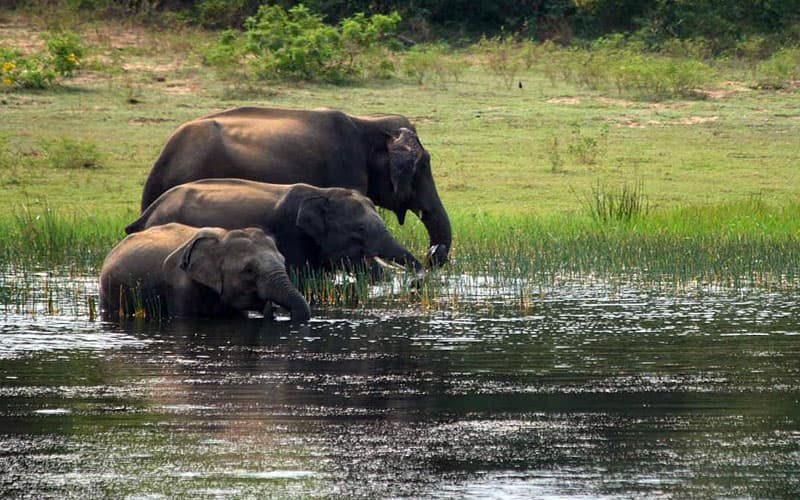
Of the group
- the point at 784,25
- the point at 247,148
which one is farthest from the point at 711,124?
the point at 247,148

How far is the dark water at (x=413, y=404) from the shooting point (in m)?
6.17

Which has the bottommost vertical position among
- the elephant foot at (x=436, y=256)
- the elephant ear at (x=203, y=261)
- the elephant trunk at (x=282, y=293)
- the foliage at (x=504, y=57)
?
the foliage at (x=504, y=57)

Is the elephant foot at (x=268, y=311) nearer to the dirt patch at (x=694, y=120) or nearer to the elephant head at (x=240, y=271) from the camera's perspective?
the elephant head at (x=240, y=271)

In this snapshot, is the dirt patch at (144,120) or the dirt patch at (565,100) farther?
the dirt patch at (565,100)

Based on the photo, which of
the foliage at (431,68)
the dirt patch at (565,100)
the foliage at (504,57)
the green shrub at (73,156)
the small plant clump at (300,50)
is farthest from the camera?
the foliage at (504,57)

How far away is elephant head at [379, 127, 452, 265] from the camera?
1278cm

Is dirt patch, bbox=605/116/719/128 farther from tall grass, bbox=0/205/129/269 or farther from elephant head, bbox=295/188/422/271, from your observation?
elephant head, bbox=295/188/422/271

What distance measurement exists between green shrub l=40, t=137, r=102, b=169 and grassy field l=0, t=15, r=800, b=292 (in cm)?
2

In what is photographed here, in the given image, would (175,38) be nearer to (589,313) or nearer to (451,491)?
(589,313)

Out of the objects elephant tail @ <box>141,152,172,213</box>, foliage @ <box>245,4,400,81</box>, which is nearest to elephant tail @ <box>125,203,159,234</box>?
elephant tail @ <box>141,152,172,213</box>

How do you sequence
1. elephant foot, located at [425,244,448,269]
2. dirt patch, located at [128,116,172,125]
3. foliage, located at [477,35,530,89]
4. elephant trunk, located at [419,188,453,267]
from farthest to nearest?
foliage, located at [477,35,530,89] < dirt patch, located at [128,116,172,125] < elephant trunk, located at [419,188,453,267] < elephant foot, located at [425,244,448,269]

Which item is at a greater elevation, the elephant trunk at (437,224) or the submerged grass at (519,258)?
the elephant trunk at (437,224)

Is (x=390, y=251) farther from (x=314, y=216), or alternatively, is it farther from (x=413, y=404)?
(x=413, y=404)

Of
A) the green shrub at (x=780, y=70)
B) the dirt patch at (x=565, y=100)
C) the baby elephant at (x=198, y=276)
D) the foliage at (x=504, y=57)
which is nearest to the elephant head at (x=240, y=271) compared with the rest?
the baby elephant at (x=198, y=276)
